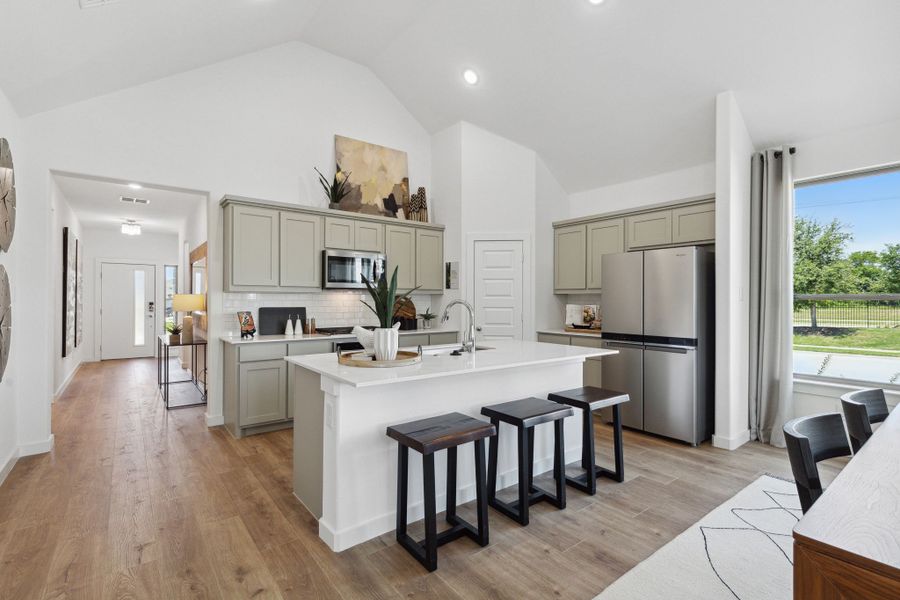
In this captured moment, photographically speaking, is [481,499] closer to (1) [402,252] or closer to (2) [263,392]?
(2) [263,392]

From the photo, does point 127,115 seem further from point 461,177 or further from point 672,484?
point 672,484

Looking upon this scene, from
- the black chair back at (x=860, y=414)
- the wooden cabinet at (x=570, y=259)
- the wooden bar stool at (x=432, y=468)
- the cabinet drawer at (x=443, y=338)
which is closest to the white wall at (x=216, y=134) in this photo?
the cabinet drawer at (x=443, y=338)

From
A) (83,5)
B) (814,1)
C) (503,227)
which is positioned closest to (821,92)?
(814,1)

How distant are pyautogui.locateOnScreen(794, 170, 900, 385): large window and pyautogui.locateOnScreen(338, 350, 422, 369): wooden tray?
12.5 feet

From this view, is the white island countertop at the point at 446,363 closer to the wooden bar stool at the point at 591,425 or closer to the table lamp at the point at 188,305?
the wooden bar stool at the point at 591,425

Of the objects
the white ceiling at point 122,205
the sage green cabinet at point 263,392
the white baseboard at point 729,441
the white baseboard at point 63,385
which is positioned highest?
the white ceiling at point 122,205

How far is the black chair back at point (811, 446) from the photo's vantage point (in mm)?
1396

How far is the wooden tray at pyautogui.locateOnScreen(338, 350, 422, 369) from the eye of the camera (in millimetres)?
2531

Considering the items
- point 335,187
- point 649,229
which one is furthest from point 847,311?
point 335,187

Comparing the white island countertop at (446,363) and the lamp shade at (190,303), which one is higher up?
the lamp shade at (190,303)

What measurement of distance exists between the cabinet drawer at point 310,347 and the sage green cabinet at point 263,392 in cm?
15

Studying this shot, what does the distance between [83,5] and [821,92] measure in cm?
506

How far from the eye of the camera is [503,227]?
566 cm

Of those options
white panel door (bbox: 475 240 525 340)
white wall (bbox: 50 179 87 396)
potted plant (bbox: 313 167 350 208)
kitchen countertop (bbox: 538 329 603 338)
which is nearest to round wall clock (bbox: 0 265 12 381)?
white wall (bbox: 50 179 87 396)
